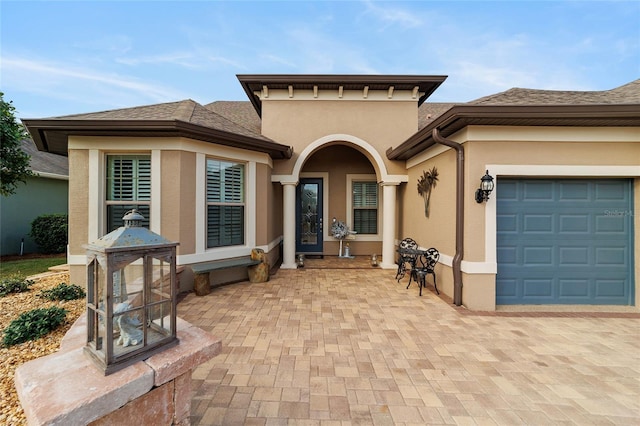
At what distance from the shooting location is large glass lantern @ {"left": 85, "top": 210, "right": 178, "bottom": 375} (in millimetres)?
1475

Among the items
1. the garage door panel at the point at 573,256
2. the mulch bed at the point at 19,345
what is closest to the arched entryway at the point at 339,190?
the garage door panel at the point at 573,256

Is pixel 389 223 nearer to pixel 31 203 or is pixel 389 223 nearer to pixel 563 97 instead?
pixel 563 97

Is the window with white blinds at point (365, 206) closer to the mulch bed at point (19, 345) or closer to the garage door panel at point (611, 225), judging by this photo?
the garage door panel at point (611, 225)

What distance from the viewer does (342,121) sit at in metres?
7.16

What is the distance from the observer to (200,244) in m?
5.17

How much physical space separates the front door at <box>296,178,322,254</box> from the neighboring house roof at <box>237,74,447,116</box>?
2951 mm

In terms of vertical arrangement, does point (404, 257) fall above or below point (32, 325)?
above

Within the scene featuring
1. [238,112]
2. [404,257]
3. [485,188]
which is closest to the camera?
[485,188]

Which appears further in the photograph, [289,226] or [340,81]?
[289,226]

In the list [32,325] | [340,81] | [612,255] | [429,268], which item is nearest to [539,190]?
[612,255]

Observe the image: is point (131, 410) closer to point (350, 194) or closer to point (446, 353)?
Result: point (446, 353)

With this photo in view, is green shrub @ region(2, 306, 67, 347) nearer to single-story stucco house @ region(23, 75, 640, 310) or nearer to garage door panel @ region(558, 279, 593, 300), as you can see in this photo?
single-story stucco house @ region(23, 75, 640, 310)

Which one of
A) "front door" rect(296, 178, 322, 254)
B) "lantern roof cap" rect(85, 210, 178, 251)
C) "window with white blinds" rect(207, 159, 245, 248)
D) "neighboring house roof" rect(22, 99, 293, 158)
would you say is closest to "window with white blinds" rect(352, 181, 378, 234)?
"front door" rect(296, 178, 322, 254)

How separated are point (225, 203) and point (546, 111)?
19.7ft
